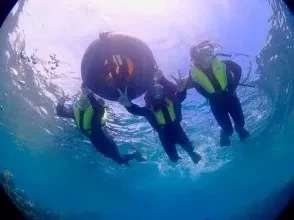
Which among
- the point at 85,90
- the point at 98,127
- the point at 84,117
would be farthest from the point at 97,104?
the point at 98,127

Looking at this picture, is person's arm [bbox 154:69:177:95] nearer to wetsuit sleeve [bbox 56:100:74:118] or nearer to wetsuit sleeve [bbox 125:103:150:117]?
wetsuit sleeve [bbox 125:103:150:117]

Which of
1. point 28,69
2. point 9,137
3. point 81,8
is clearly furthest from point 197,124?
point 9,137

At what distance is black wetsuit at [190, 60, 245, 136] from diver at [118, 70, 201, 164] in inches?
16.5

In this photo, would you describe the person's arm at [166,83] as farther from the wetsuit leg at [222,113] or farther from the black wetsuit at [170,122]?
the wetsuit leg at [222,113]

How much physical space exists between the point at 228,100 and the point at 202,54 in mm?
1052

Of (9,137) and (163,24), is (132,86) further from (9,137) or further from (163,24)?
(9,137)

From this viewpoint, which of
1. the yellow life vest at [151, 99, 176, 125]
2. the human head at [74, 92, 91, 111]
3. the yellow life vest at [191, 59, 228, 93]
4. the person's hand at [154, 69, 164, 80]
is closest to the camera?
the person's hand at [154, 69, 164, 80]

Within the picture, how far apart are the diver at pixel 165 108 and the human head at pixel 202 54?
54 cm

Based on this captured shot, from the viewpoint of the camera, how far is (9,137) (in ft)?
54.4

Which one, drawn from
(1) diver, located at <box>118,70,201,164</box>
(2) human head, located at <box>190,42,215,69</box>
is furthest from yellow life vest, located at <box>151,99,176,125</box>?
(2) human head, located at <box>190,42,215,69</box>

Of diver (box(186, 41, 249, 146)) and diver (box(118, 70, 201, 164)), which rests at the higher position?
diver (box(186, 41, 249, 146))

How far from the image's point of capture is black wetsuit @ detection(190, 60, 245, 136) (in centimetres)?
551

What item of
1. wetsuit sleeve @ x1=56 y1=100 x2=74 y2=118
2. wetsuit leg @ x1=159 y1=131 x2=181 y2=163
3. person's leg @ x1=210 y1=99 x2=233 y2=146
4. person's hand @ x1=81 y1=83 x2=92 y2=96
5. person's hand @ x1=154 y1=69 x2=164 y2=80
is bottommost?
wetsuit leg @ x1=159 y1=131 x2=181 y2=163

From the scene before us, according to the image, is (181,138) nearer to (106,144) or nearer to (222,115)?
(222,115)
